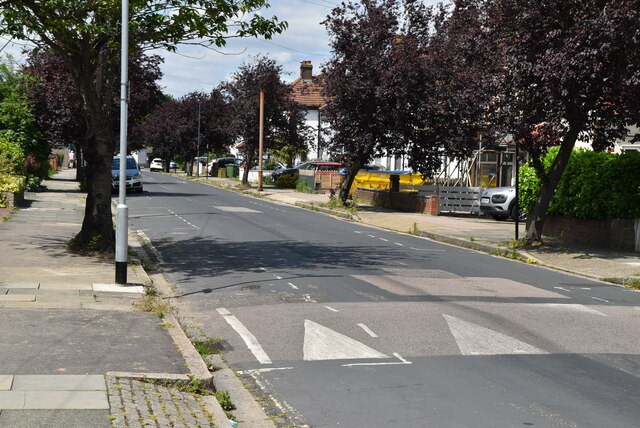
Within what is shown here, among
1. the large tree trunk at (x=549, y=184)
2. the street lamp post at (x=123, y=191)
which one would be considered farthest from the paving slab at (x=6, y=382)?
the large tree trunk at (x=549, y=184)

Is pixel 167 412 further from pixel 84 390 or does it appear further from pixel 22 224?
pixel 22 224

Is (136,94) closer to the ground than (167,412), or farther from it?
farther from it

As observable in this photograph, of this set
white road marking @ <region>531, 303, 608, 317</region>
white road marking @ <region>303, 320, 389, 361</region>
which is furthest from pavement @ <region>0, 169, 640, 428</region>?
white road marking @ <region>531, 303, 608, 317</region>

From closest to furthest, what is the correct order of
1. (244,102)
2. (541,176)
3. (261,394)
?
(261,394)
(541,176)
(244,102)

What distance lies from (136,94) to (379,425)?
109 ft

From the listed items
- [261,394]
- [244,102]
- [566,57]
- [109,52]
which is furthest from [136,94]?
[261,394]

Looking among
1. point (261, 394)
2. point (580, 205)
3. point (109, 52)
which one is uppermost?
point (109, 52)

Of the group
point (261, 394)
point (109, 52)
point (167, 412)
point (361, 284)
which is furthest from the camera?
point (109, 52)

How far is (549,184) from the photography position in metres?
18.8

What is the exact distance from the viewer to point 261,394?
656 centimetres

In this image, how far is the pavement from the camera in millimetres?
5516

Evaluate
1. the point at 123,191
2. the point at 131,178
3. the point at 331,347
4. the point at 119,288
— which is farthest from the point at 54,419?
the point at 131,178

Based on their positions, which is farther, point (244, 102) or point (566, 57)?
point (244, 102)

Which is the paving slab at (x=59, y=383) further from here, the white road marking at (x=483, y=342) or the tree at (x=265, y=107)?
the tree at (x=265, y=107)
